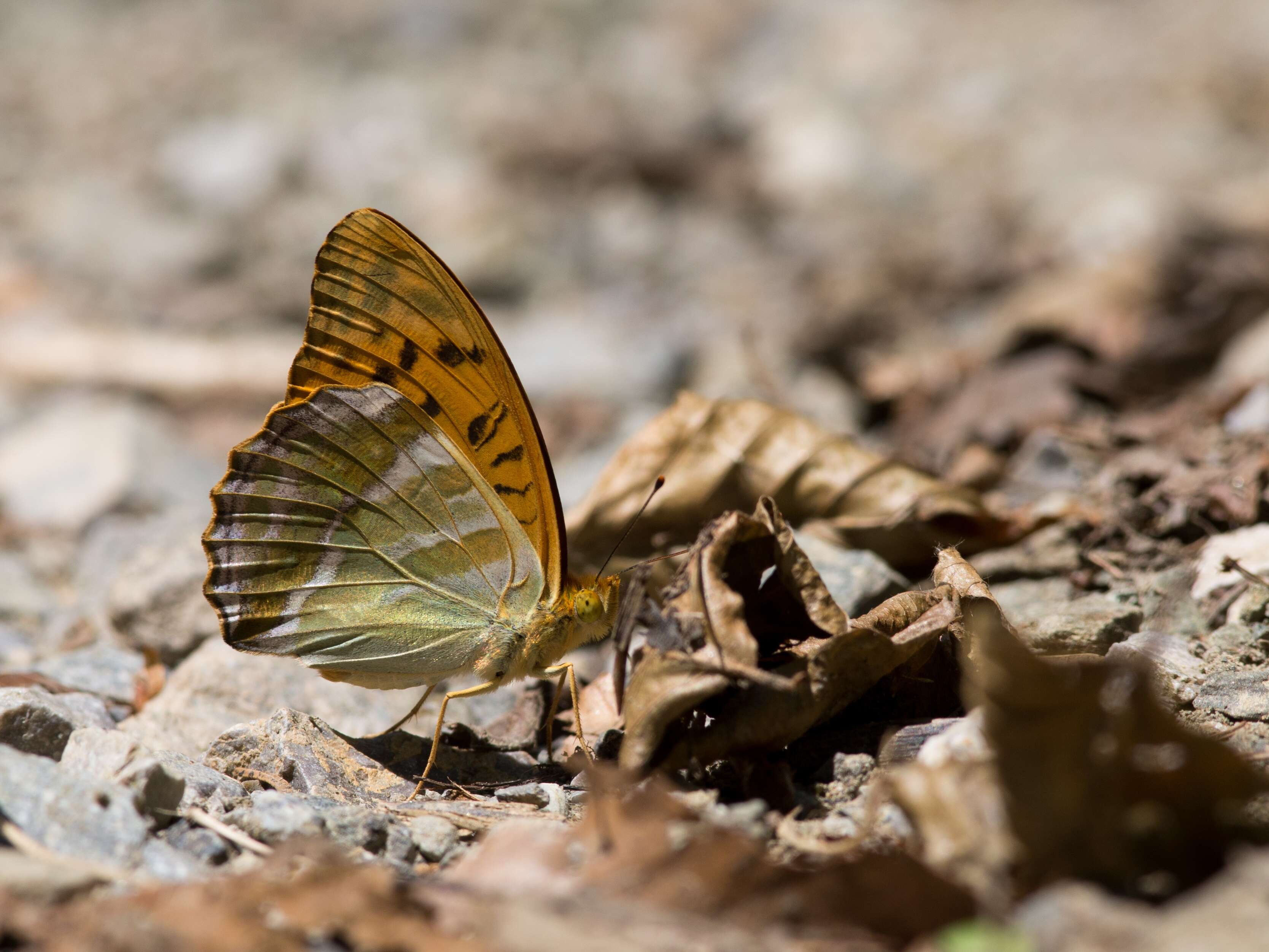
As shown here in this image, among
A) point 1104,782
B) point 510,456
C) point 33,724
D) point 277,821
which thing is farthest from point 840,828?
point 33,724

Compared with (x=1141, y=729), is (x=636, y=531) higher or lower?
higher

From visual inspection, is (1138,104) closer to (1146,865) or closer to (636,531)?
(636,531)

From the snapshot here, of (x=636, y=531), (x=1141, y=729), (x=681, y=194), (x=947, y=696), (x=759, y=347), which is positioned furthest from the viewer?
(x=681, y=194)

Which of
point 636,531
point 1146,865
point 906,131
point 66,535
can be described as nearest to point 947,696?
point 1146,865

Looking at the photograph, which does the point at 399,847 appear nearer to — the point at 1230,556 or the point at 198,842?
the point at 198,842

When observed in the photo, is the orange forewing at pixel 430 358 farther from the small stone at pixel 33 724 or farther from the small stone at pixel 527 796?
the small stone at pixel 33 724

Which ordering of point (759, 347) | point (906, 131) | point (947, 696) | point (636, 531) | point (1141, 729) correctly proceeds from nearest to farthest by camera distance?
point (1141, 729) < point (947, 696) < point (636, 531) < point (759, 347) < point (906, 131)

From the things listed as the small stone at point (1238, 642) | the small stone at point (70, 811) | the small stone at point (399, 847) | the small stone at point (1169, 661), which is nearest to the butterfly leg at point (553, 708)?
the small stone at point (399, 847)
